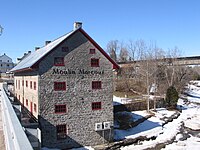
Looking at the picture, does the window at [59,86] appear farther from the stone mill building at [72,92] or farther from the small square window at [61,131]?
the small square window at [61,131]

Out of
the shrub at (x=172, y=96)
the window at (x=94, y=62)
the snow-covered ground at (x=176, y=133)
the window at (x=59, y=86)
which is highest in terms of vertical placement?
the window at (x=94, y=62)

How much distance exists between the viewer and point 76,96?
816 inches

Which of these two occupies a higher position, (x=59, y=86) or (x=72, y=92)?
(x=59, y=86)

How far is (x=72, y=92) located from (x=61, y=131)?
3490 mm

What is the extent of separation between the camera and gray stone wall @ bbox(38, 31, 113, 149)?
63.9 feet

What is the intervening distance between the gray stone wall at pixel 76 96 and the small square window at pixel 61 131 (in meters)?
0.29

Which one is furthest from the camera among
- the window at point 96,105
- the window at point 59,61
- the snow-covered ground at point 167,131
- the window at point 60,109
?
the window at point 96,105

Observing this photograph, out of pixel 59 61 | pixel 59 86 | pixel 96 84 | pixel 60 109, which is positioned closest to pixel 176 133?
pixel 96 84

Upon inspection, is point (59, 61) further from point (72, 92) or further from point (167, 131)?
point (167, 131)

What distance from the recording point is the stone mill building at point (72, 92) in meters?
19.5

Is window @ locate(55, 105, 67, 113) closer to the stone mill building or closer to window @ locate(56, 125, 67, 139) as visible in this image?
the stone mill building

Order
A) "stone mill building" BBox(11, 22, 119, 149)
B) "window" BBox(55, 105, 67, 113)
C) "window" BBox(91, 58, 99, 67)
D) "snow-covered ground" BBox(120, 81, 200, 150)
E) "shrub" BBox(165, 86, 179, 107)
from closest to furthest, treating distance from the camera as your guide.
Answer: "stone mill building" BBox(11, 22, 119, 149)
"window" BBox(55, 105, 67, 113)
"snow-covered ground" BBox(120, 81, 200, 150)
"window" BBox(91, 58, 99, 67)
"shrub" BBox(165, 86, 179, 107)

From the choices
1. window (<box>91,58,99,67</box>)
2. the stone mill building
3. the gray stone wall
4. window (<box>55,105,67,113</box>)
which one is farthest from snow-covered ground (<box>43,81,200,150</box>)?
window (<box>91,58,99,67</box>)

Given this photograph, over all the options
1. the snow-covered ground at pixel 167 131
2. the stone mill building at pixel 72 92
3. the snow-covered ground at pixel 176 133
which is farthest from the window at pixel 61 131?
the snow-covered ground at pixel 176 133
